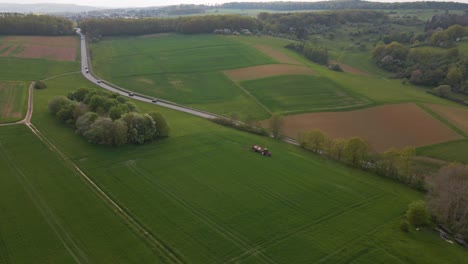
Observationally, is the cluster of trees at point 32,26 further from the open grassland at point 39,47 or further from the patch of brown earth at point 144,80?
the patch of brown earth at point 144,80

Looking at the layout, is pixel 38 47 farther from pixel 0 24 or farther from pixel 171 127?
pixel 171 127

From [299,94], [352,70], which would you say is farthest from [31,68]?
[352,70]

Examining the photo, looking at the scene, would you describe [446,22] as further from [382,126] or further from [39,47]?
[39,47]

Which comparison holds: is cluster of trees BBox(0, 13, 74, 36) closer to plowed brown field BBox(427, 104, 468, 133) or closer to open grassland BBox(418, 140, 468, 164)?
plowed brown field BBox(427, 104, 468, 133)

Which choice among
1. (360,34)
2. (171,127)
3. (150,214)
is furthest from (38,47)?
(360,34)

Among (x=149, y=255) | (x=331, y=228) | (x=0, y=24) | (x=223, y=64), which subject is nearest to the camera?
(x=149, y=255)

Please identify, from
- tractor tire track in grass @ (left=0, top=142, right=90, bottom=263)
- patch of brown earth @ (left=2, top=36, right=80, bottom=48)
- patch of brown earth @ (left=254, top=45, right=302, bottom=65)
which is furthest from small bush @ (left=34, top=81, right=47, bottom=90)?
patch of brown earth @ (left=254, top=45, right=302, bottom=65)
